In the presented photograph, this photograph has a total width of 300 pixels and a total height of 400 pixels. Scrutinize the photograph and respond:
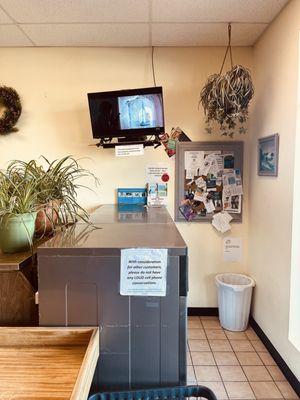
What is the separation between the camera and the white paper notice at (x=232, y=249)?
2.98 metres

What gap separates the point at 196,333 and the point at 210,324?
24 centimetres

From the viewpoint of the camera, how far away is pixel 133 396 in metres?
1.07

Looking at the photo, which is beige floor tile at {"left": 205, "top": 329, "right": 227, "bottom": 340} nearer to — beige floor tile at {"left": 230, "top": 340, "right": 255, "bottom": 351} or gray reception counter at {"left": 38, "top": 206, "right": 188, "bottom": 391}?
beige floor tile at {"left": 230, "top": 340, "right": 255, "bottom": 351}

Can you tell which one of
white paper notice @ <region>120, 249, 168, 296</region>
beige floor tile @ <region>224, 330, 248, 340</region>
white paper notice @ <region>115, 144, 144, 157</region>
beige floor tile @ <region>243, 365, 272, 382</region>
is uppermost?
white paper notice @ <region>115, 144, 144, 157</region>

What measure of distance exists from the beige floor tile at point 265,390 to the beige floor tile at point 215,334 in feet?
2.01

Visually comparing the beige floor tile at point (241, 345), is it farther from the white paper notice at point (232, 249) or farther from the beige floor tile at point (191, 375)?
the white paper notice at point (232, 249)

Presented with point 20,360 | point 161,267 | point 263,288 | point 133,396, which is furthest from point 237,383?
point 20,360

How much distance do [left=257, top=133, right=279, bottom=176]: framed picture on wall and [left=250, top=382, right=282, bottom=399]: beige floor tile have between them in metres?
1.46

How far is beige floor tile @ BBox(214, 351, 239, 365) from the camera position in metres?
2.26

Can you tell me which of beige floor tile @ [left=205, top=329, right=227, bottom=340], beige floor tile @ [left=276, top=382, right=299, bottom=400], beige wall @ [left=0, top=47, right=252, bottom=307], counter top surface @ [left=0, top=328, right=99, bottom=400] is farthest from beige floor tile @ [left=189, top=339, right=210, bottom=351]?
counter top surface @ [left=0, top=328, right=99, bottom=400]

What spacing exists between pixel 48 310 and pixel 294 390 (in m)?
1.76

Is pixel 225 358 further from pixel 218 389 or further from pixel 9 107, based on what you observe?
pixel 9 107

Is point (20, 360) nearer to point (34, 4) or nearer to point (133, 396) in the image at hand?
point (133, 396)

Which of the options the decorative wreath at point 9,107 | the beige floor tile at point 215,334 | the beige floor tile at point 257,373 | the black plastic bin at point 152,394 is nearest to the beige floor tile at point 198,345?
the beige floor tile at point 215,334
